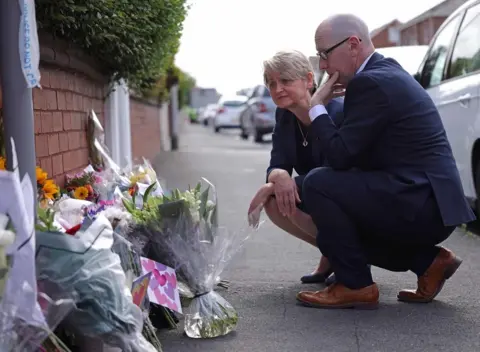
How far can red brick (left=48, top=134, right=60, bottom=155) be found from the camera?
453cm

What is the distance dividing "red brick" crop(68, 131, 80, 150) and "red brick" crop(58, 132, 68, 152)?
9 cm

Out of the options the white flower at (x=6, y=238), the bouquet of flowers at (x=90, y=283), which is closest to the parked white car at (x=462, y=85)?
the bouquet of flowers at (x=90, y=283)

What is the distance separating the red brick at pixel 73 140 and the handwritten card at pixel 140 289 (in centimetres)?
208

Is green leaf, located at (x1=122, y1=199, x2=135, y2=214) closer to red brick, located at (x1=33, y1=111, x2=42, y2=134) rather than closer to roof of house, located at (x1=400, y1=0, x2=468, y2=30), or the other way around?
red brick, located at (x1=33, y1=111, x2=42, y2=134)

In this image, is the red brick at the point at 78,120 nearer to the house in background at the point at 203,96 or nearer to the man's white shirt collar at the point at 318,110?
the man's white shirt collar at the point at 318,110

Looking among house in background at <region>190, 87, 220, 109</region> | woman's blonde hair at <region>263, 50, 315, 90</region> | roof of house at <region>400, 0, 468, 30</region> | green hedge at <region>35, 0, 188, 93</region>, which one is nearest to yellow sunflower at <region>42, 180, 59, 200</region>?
green hedge at <region>35, 0, 188, 93</region>

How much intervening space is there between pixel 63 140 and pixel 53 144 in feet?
0.80

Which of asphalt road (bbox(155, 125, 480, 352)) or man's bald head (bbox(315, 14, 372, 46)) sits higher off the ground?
man's bald head (bbox(315, 14, 372, 46))

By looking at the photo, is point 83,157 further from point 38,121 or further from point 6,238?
point 6,238

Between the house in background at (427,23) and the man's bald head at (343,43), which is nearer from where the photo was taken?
the man's bald head at (343,43)

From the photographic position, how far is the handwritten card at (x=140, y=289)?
306 centimetres

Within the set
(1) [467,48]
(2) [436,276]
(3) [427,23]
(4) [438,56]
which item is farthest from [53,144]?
(3) [427,23]

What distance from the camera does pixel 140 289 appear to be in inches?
122

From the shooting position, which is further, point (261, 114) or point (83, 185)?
point (261, 114)
